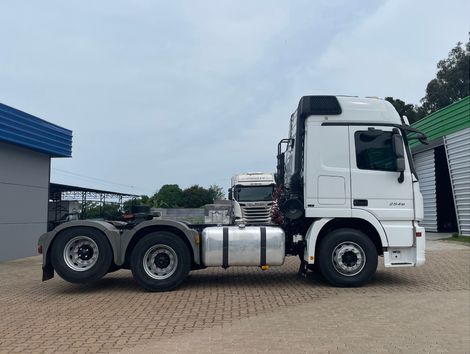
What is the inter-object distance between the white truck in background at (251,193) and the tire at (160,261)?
11075 mm

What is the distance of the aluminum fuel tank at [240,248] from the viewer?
353 inches

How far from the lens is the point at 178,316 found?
22.5ft

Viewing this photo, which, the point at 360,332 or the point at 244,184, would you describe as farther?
the point at 244,184

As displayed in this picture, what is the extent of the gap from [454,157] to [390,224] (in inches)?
521

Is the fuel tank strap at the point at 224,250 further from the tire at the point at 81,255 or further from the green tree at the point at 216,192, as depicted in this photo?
the green tree at the point at 216,192

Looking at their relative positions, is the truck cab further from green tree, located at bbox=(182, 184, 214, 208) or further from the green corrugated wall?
green tree, located at bbox=(182, 184, 214, 208)

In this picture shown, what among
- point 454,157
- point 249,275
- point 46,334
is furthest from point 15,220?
point 454,157

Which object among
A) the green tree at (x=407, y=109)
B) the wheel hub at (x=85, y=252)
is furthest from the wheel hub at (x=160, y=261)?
the green tree at (x=407, y=109)

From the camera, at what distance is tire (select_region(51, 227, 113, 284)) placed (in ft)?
28.7

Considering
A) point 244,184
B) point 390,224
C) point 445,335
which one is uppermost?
point 244,184

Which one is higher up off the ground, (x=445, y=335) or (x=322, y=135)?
(x=322, y=135)

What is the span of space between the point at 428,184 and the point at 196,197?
180 feet

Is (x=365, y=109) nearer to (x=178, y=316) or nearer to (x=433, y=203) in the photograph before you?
(x=178, y=316)

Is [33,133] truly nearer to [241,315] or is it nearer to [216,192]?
[241,315]
